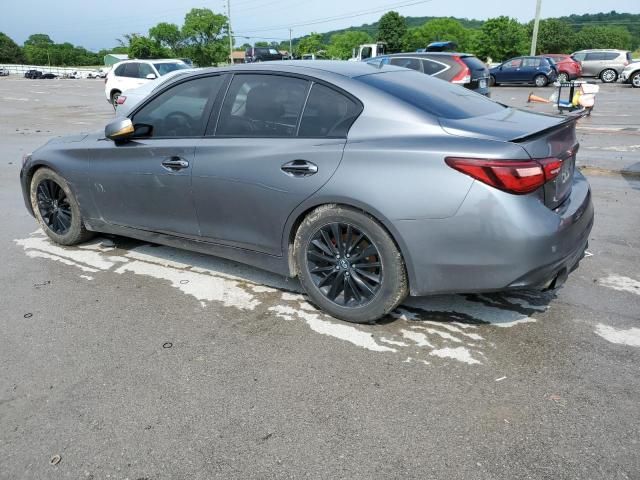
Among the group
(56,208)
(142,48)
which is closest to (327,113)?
(56,208)

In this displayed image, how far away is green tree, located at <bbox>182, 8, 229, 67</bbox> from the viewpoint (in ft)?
371

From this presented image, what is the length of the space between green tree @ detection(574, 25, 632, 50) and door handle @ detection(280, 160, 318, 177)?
134 metres

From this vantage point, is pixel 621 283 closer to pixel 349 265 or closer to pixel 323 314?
pixel 349 265

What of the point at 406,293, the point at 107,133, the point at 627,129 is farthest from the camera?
the point at 627,129

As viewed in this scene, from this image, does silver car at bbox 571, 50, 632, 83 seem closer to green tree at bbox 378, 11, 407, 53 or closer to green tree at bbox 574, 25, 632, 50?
green tree at bbox 378, 11, 407, 53

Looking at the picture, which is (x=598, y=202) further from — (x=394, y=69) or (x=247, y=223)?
(x=247, y=223)

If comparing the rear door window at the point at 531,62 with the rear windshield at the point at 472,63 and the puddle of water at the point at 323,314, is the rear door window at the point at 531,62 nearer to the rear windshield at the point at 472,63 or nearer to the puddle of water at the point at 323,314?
the rear windshield at the point at 472,63

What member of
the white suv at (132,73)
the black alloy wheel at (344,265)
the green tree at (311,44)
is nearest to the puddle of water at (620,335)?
the black alloy wheel at (344,265)

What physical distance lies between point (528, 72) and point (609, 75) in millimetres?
5009

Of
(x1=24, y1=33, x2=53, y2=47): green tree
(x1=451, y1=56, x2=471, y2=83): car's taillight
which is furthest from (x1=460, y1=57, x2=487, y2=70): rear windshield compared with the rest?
(x1=24, y1=33, x2=53, y2=47): green tree

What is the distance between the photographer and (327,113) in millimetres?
3527

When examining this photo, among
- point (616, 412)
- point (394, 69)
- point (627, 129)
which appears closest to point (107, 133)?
point (394, 69)

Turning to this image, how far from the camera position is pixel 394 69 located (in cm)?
409

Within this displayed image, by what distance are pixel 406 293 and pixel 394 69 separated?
1.74 meters
